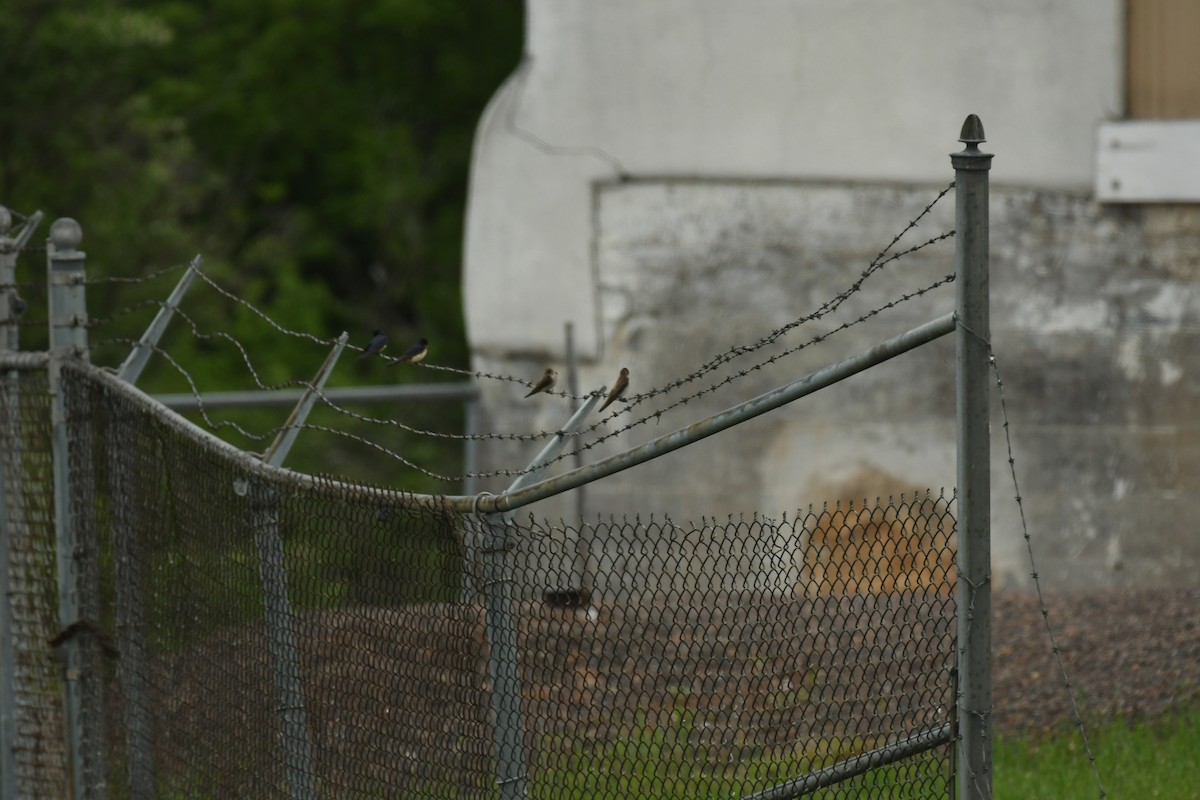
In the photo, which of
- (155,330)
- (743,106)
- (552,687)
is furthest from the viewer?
(743,106)

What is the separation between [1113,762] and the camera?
5.66 meters

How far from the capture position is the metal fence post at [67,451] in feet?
18.3

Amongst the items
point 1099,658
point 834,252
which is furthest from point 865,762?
point 834,252

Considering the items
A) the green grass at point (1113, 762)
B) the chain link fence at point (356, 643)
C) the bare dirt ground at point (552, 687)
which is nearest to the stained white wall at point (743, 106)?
the bare dirt ground at point (552, 687)

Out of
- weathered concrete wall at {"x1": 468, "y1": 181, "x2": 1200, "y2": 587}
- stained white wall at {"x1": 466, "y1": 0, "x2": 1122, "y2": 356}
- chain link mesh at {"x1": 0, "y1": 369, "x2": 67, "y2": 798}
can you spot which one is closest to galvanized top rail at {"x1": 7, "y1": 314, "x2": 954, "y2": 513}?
chain link mesh at {"x1": 0, "y1": 369, "x2": 67, "y2": 798}

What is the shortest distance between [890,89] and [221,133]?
12.1 metres

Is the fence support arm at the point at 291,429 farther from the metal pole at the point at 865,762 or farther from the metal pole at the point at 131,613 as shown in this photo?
the metal pole at the point at 865,762

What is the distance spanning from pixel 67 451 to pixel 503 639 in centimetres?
253

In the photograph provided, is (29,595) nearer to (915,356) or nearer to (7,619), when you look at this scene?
(7,619)

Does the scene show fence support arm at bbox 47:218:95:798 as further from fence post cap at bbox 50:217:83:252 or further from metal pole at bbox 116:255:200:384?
metal pole at bbox 116:255:200:384

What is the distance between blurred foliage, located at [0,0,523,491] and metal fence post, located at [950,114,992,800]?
42.3ft

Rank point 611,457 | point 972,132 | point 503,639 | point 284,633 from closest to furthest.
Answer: point 972,132
point 503,639
point 611,457
point 284,633

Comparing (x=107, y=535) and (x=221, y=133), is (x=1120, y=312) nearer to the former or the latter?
(x=107, y=535)

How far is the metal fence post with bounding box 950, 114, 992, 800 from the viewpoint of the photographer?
9.90ft
